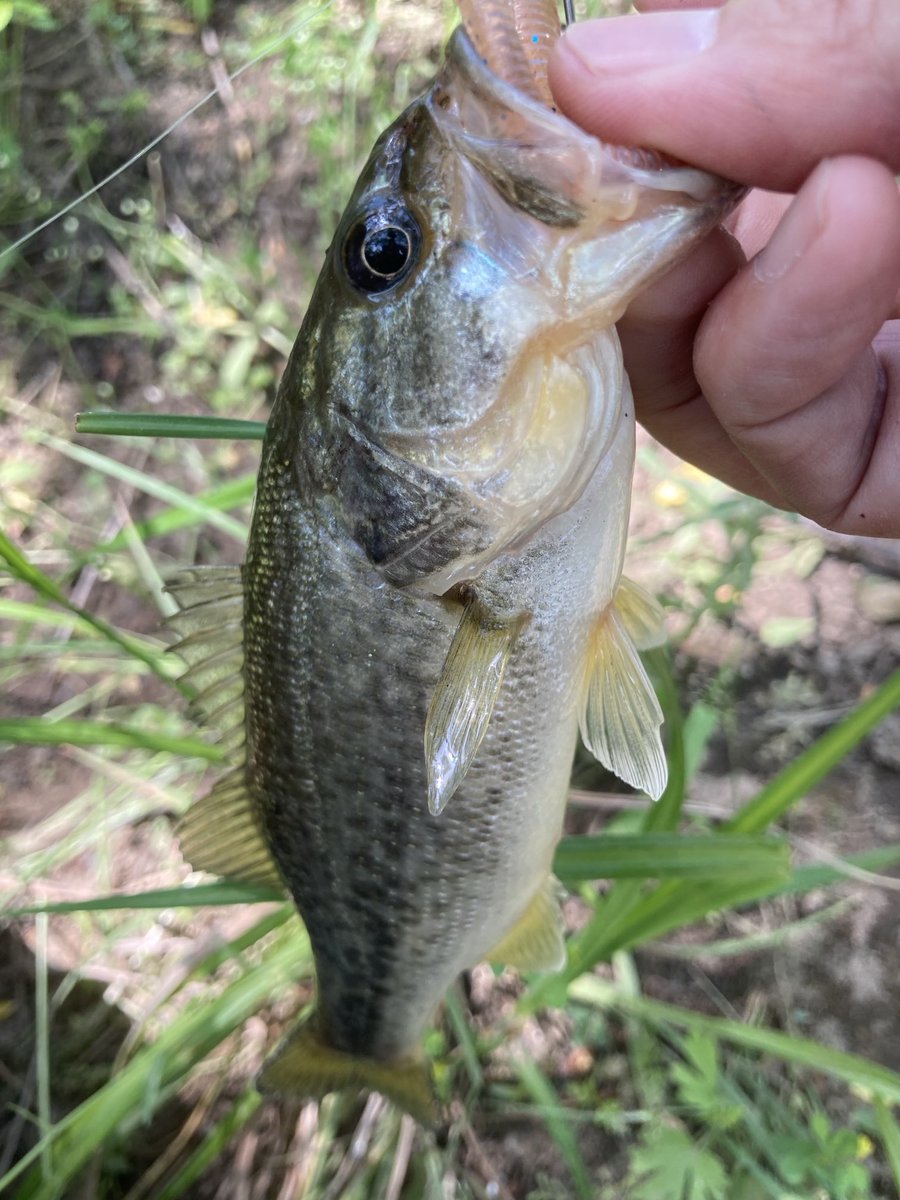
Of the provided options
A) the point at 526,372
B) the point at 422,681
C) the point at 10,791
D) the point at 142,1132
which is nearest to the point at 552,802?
the point at 422,681

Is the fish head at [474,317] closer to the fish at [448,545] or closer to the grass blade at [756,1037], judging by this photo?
the fish at [448,545]

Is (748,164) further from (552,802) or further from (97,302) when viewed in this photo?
(97,302)

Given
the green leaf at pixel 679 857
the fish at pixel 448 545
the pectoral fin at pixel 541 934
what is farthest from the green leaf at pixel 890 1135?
the fish at pixel 448 545

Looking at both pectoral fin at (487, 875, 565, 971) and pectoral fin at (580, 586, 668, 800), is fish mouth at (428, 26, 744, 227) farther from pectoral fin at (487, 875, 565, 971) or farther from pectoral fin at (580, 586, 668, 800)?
pectoral fin at (487, 875, 565, 971)

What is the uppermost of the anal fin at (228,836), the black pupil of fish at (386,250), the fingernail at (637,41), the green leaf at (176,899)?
the fingernail at (637,41)

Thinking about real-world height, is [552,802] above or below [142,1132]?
above

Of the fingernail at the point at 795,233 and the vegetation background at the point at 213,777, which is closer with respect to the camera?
the fingernail at the point at 795,233

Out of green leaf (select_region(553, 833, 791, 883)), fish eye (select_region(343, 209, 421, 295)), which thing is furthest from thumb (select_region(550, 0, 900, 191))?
green leaf (select_region(553, 833, 791, 883))
